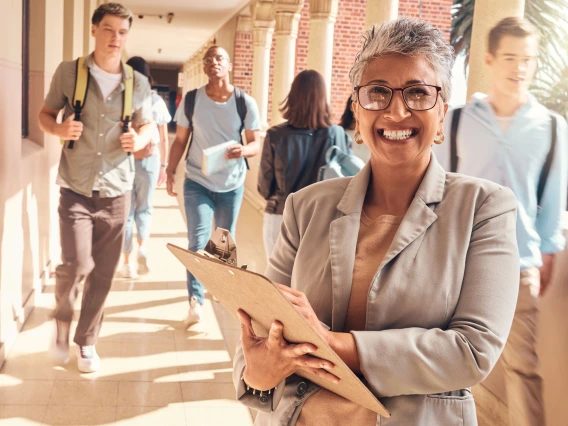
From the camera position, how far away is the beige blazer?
1.63m

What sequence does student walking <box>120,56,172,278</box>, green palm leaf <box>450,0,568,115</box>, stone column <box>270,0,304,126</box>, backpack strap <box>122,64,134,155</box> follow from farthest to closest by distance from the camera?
stone column <box>270,0,304,126</box> < green palm leaf <box>450,0,568,115</box> < student walking <box>120,56,172,278</box> < backpack strap <box>122,64,134,155</box>

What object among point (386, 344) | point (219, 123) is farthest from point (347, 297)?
point (219, 123)

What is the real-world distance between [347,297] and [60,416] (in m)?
2.72

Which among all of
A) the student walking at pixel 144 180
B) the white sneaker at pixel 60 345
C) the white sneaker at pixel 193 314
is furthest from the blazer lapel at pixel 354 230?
the student walking at pixel 144 180

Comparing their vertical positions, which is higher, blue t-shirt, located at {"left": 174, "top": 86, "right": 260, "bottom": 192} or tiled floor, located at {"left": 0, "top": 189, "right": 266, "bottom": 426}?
blue t-shirt, located at {"left": 174, "top": 86, "right": 260, "bottom": 192}

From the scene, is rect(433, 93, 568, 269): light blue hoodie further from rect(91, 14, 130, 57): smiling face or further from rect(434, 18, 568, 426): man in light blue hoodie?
rect(91, 14, 130, 57): smiling face

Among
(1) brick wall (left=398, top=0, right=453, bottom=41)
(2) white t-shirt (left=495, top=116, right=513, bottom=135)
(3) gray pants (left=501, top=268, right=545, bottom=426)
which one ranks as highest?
(1) brick wall (left=398, top=0, right=453, bottom=41)

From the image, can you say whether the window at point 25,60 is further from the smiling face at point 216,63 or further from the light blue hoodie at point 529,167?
the light blue hoodie at point 529,167

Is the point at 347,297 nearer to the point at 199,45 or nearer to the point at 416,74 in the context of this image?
the point at 416,74

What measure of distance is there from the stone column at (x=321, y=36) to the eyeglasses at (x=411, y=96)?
29.3 ft

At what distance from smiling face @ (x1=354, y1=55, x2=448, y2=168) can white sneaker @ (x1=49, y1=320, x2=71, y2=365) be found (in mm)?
3477

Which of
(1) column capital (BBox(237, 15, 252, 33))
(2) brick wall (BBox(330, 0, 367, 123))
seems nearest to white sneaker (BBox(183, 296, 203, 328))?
(2) brick wall (BBox(330, 0, 367, 123))

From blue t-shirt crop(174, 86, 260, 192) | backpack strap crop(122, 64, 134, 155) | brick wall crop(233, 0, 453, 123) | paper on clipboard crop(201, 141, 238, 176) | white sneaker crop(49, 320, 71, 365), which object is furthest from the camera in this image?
brick wall crop(233, 0, 453, 123)

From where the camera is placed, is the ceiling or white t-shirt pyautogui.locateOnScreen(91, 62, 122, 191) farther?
the ceiling
